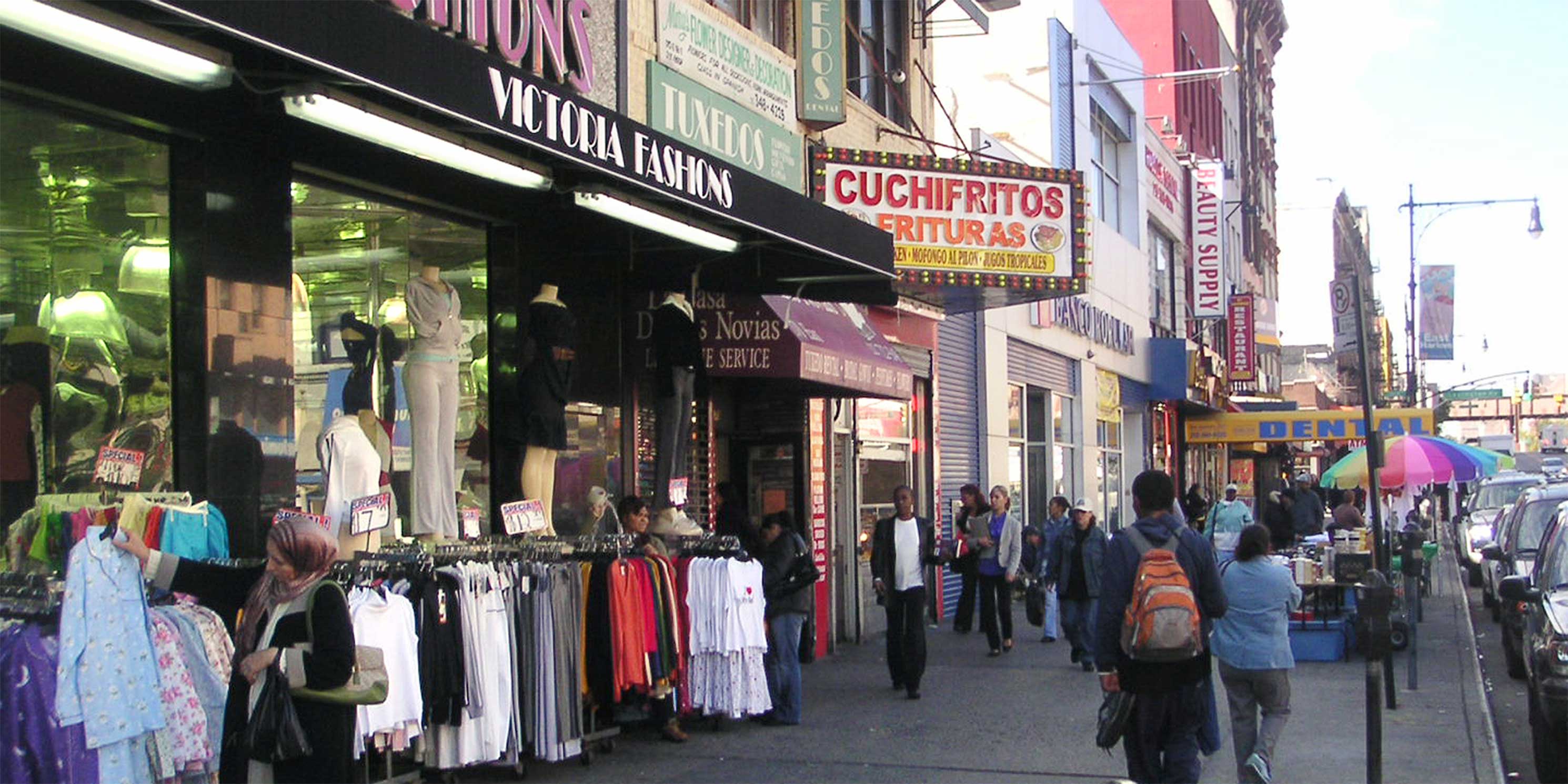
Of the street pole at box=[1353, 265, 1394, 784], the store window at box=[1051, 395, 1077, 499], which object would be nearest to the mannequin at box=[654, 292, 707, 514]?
the street pole at box=[1353, 265, 1394, 784]

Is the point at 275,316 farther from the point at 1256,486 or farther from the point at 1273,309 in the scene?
the point at 1256,486

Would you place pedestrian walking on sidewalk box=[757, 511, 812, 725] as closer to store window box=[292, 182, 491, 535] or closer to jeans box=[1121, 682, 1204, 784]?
store window box=[292, 182, 491, 535]

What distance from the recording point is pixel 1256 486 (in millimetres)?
52250

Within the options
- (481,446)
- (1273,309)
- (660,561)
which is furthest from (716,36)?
(1273,309)

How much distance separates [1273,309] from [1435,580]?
805 inches

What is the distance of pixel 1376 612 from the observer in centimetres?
922

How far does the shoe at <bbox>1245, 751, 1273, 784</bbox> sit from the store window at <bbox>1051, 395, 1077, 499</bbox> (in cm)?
1581

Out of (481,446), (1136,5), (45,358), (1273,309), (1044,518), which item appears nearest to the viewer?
(45,358)

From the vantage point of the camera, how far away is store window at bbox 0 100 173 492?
7262mm

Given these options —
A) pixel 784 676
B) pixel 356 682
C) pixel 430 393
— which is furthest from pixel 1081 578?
pixel 356 682

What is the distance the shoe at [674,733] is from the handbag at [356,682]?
180 inches

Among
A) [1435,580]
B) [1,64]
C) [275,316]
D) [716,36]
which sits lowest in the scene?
[1435,580]

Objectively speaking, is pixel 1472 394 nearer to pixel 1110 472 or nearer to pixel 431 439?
pixel 1110 472

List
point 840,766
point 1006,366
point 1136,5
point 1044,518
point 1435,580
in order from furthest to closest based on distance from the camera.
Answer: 1. point 1136,5
2. point 1435,580
3. point 1044,518
4. point 1006,366
5. point 840,766
